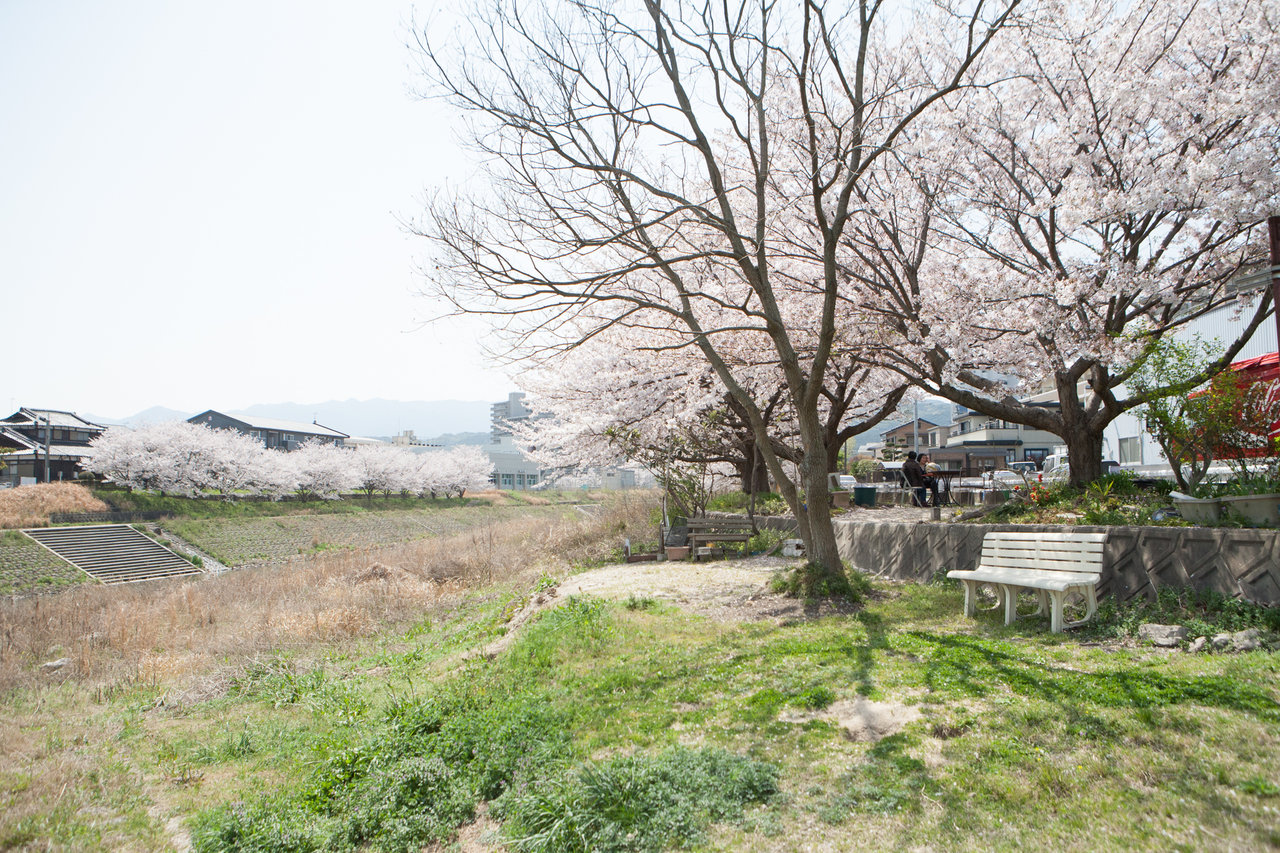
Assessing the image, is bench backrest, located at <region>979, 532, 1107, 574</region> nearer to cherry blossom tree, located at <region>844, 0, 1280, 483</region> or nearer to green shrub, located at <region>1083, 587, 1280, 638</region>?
green shrub, located at <region>1083, 587, 1280, 638</region>

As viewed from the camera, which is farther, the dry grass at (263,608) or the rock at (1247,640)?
the dry grass at (263,608)

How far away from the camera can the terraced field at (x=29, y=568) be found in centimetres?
3019

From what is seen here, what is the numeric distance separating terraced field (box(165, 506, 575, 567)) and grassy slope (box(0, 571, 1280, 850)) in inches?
1043

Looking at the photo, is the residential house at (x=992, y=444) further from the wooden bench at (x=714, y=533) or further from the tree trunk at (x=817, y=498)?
the tree trunk at (x=817, y=498)

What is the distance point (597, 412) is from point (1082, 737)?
15518mm

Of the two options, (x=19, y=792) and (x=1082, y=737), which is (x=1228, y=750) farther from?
(x=19, y=792)

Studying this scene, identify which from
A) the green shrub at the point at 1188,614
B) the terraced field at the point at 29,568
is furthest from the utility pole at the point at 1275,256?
the terraced field at the point at 29,568

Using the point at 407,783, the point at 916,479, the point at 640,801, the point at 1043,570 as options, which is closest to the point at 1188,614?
the point at 1043,570

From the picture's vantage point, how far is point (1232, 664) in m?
4.69

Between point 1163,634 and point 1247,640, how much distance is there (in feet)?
1.76

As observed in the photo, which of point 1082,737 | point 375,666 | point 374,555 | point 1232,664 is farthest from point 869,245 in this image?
point 374,555

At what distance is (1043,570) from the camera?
270 inches

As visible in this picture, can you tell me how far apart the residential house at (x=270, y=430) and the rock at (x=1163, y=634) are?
72.5 meters

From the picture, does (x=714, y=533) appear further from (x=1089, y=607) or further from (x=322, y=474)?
(x=322, y=474)
